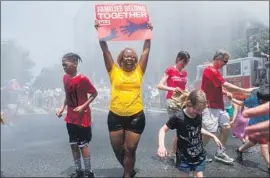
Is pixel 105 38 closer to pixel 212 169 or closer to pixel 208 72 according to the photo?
pixel 208 72

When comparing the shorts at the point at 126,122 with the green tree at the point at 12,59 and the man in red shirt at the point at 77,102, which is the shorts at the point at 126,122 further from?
the green tree at the point at 12,59

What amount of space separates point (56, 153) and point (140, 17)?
3489mm

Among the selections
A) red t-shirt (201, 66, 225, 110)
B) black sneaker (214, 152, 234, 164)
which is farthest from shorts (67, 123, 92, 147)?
black sneaker (214, 152, 234, 164)

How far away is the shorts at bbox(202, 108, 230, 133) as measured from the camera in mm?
5141

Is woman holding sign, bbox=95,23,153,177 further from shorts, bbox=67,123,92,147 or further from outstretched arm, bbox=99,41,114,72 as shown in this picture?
shorts, bbox=67,123,92,147

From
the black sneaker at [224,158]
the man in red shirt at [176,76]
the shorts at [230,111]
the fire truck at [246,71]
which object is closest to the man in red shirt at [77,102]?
the man in red shirt at [176,76]

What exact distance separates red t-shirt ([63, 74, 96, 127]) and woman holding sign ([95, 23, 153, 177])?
608 millimetres

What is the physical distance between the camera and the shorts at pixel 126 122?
12.7ft

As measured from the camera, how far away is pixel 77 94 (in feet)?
14.6

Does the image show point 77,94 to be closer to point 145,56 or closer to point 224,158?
point 145,56

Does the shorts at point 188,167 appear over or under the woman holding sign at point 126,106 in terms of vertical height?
under

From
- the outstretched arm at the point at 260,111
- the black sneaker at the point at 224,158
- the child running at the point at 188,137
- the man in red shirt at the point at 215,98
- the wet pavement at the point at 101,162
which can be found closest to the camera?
the outstretched arm at the point at 260,111

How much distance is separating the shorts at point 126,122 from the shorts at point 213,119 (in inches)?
60.1

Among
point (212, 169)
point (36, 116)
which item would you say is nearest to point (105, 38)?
point (212, 169)
